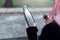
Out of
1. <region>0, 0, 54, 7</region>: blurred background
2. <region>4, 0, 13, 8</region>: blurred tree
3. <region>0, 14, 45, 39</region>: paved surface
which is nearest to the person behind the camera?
<region>0, 14, 45, 39</region>: paved surface

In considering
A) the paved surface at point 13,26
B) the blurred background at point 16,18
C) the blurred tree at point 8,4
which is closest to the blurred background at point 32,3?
the blurred background at point 16,18

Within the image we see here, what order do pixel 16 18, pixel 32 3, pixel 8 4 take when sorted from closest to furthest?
pixel 16 18 < pixel 8 4 < pixel 32 3

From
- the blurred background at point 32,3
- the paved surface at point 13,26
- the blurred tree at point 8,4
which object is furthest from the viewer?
the blurred background at point 32,3

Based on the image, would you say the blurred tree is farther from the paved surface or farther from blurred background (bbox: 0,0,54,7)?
the paved surface

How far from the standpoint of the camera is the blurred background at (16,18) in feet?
19.3

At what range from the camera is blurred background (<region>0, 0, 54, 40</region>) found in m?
5.88

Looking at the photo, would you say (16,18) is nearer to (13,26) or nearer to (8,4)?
(13,26)

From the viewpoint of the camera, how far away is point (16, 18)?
299 inches

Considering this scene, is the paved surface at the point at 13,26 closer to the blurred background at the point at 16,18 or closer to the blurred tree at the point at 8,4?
the blurred background at the point at 16,18

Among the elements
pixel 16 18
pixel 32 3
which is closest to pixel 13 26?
pixel 16 18

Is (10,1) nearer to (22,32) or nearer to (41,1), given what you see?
(41,1)

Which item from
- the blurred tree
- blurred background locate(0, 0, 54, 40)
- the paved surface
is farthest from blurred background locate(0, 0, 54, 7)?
the paved surface

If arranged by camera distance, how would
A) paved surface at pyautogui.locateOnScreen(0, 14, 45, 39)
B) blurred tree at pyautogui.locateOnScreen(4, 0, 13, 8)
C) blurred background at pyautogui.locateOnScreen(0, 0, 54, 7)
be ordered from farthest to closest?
blurred background at pyautogui.locateOnScreen(0, 0, 54, 7)
blurred tree at pyautogui.locateOnScreen(4, 0, 13, 8)
paved surface at pyautogui.locateOnScreen(0, 14, 45, 39)

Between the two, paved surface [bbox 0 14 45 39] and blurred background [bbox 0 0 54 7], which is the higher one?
paved surface [bbox 0 14 45 39]
